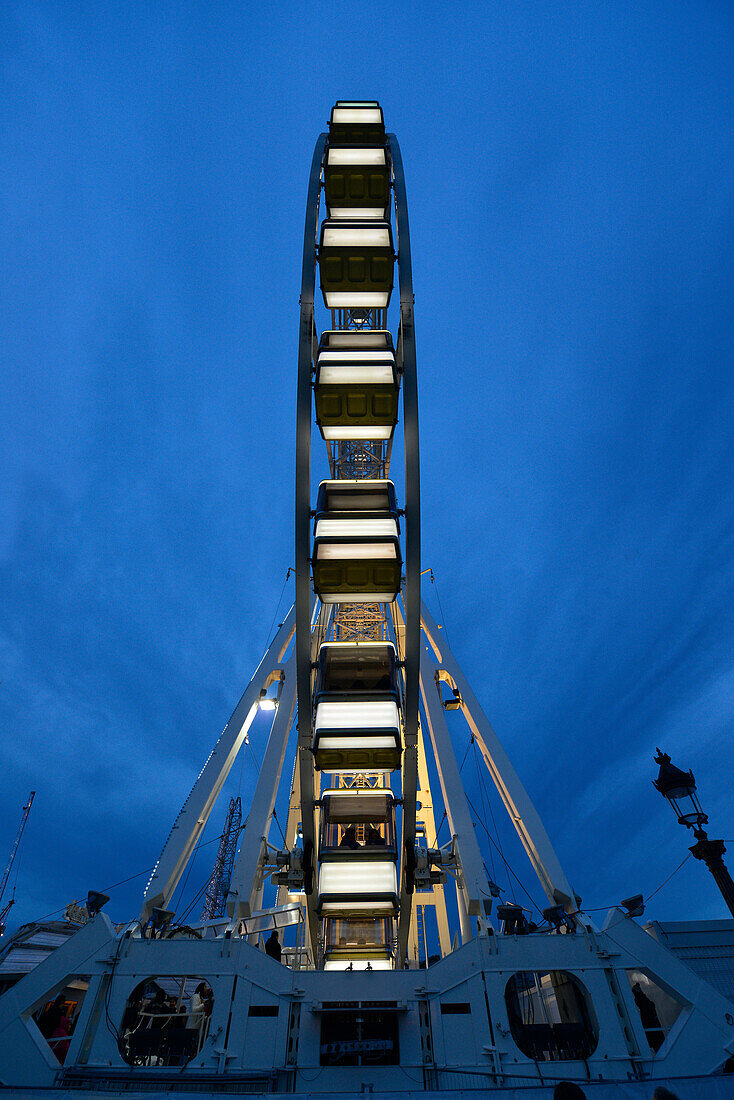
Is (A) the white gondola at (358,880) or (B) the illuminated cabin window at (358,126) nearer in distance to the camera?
(A) the white gondola at (358,880)

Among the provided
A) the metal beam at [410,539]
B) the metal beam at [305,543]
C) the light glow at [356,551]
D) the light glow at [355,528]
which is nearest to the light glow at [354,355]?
the metal beam at [305,543]

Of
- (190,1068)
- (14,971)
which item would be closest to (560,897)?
(190,1068)

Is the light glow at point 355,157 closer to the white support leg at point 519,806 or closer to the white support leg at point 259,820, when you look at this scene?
the white support leg at point 519,806

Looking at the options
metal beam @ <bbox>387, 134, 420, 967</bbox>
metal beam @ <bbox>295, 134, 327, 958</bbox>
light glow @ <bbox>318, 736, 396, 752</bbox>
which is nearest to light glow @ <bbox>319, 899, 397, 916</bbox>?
metal beam @ <bbox>295, 134, 327, 958</bbox>

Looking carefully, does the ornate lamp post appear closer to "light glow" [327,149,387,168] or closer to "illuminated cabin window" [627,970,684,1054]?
"illuminated cabin window" [627,970,684,1054]

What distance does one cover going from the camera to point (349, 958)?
2108cm

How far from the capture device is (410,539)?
47.8ft

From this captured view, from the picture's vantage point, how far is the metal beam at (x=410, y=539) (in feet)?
47.8

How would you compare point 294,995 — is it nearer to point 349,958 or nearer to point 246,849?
point 246,849

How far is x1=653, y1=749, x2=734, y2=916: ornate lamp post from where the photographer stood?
50.3 ft

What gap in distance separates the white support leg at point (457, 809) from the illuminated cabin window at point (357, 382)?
10681 mm

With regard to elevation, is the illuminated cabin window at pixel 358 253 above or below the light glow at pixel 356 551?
above

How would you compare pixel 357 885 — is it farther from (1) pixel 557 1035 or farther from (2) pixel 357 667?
(2) pixel 357 667

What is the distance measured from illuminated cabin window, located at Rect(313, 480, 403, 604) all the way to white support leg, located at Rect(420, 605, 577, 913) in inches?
309
